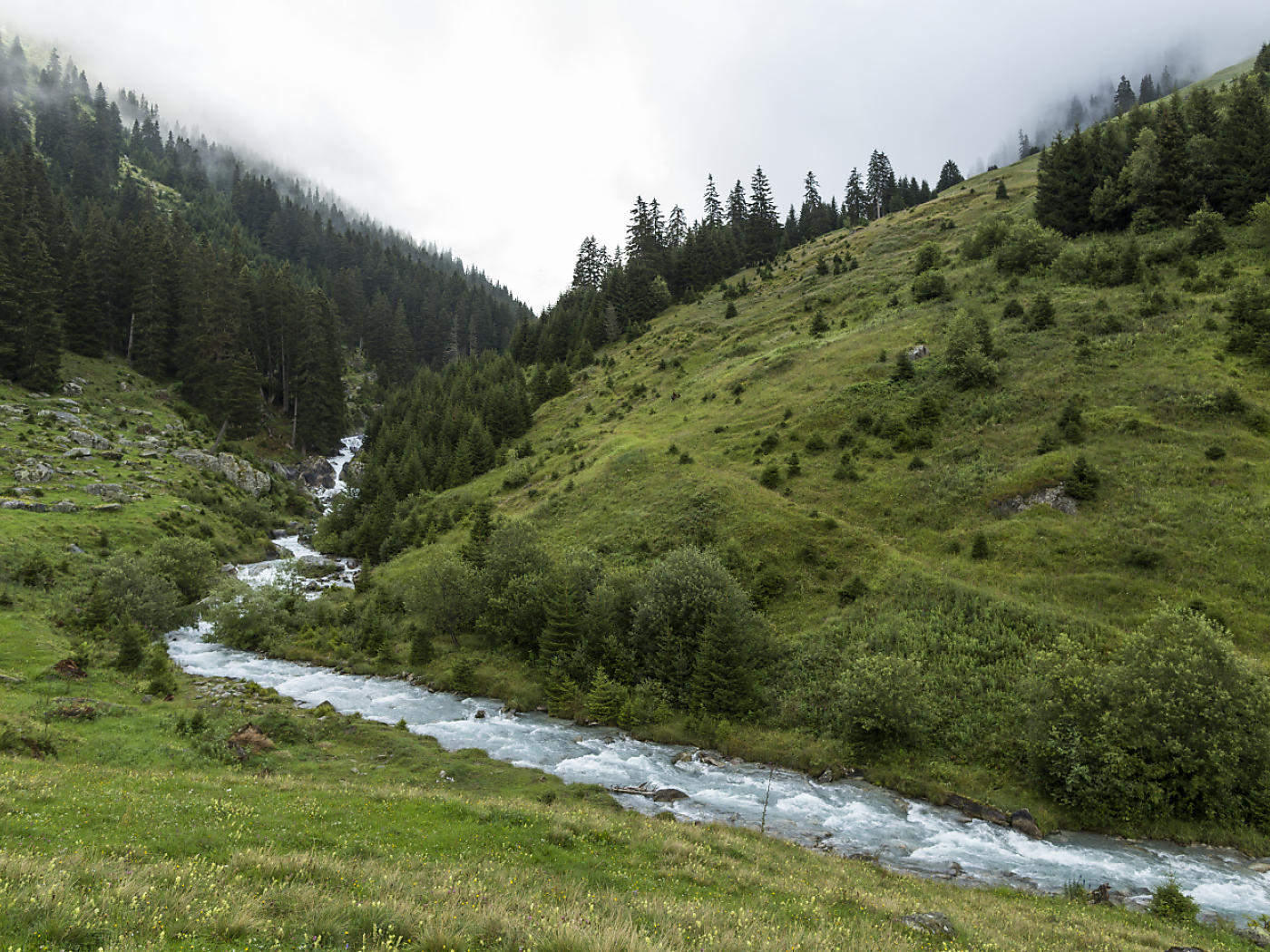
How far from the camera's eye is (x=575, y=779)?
29969 millimetres

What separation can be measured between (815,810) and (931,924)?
1377cm

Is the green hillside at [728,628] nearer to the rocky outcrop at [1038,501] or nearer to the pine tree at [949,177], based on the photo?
the rocky outcrop at [1038,501]

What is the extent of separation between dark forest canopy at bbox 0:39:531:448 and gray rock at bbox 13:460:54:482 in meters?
26.5

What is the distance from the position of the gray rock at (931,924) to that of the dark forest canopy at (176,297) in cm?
10917

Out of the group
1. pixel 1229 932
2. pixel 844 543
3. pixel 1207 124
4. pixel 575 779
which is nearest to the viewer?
pixel 1229 932

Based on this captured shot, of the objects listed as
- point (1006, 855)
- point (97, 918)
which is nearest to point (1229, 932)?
point (1006, 855)

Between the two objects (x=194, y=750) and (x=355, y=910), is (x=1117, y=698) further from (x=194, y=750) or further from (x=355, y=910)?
(x=194, y=750)

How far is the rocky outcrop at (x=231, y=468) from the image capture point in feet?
263

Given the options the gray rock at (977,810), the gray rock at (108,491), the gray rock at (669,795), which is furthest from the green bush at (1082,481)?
the gray rock at (108,491)

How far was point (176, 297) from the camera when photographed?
103 metres

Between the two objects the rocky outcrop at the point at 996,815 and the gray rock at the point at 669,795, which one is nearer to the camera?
the rocky outcrop at the point at 996,815

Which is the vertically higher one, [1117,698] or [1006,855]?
[1117,698]

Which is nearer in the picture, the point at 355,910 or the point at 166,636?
the point at 355,910

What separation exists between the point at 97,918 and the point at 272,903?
2.49m
